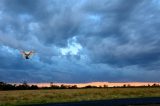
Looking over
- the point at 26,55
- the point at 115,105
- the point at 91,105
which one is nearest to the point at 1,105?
the point at 26,55

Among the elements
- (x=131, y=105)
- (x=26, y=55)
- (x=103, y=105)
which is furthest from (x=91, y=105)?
(x=26, y=55)

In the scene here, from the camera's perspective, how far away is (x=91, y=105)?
197ft

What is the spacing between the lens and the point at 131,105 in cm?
5900

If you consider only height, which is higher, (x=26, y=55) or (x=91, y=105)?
(x=26, y=55)

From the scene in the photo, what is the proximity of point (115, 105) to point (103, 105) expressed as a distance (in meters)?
2.08

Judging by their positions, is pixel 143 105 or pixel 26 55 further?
pixel 26 55

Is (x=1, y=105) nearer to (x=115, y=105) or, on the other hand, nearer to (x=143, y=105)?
(x=115, y=105)

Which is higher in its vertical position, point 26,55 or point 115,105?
point 26,55

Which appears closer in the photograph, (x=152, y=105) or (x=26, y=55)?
(x=152, y=105)

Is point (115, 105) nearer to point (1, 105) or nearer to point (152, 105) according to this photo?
point (152, 105)

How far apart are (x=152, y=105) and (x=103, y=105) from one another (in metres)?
8.38

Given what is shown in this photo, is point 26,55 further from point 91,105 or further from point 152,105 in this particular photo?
point 152,105

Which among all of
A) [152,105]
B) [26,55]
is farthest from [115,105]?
[26,55]

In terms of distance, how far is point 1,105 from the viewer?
68.3m
